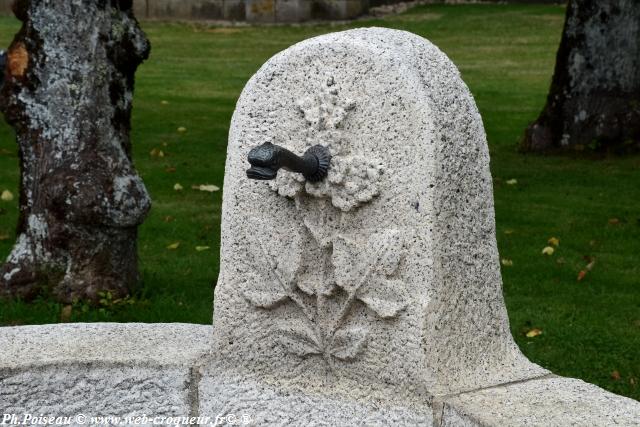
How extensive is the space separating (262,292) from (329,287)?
0.71 feet

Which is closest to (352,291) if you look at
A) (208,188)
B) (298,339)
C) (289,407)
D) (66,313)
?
(298,339)

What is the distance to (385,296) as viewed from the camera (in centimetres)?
269

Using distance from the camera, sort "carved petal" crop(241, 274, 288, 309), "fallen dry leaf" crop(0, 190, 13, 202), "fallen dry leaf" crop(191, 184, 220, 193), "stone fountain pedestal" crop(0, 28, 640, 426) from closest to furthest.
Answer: "stone fountain pedestal" crop(0, 28, 640, 426)
"carved petal" crop(241, 274, 288, 309)
"fallen dry leaf" crop(0, 190, 13, 202)
"fallen dry leaf" crop(191, 184, 220, 193)

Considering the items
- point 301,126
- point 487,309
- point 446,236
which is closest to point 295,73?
point 301,126

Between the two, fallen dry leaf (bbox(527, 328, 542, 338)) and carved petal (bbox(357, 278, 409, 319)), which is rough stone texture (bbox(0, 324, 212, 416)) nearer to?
carved petal (bbox(357, 278, 409, 319))

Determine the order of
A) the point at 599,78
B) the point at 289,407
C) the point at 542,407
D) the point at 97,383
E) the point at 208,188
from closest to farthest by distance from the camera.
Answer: the point at 542,407, the point at 289,407, the point at 97,383, the point at 208,188, the point at 599,78

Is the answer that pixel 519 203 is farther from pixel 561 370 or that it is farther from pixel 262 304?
pixel 262 304

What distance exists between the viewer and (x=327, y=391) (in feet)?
9.27

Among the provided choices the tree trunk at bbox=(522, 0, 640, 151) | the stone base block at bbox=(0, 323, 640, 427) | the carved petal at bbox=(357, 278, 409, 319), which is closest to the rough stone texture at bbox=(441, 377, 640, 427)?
the stone base block at bbox=(0, 323, 640, 427)

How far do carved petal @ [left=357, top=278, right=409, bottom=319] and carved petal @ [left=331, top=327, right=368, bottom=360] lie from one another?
0.28 ft

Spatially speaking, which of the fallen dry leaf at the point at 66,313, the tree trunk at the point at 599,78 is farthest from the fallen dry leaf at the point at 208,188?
the tree trunk at the point at 599,78

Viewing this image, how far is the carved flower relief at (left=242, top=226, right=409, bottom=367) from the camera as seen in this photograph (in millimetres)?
2674

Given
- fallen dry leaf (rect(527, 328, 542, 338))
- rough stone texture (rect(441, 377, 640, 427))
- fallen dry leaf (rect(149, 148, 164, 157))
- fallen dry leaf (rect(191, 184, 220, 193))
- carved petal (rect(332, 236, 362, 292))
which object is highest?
carved petal (rect(332, 236, 362, 292))

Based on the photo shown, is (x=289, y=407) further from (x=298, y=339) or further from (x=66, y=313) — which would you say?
(x=66, y=313)
